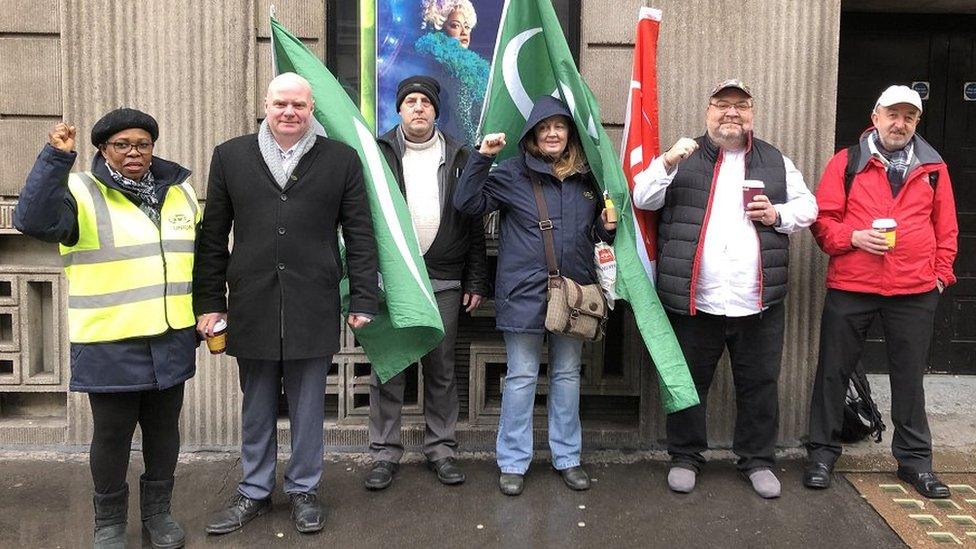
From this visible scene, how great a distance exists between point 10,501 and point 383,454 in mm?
1806

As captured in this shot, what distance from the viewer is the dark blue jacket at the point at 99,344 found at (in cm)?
285

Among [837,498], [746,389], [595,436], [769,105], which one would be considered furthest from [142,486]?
[769,105]

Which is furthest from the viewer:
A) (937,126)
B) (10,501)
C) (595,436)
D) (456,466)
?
(937,126)

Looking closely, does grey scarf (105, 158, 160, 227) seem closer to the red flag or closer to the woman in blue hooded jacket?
the woman in blue hooded jacket

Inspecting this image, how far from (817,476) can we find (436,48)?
314 cm

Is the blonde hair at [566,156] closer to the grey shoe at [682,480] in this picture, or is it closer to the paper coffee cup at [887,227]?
the paper coffee cup at [887,227]

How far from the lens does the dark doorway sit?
5.59m

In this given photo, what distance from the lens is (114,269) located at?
3080 mm

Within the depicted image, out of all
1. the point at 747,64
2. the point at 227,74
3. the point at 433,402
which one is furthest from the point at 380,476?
the point at 747,64

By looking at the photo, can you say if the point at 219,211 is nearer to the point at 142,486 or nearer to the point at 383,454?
the point at 142,486

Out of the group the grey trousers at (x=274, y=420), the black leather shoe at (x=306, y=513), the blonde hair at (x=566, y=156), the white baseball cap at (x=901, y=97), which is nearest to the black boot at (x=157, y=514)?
the grey trousers at (x=274, y=420)

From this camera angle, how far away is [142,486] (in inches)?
135

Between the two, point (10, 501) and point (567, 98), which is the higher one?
point (567, 98)

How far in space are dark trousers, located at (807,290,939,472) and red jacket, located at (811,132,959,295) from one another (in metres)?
0.11
